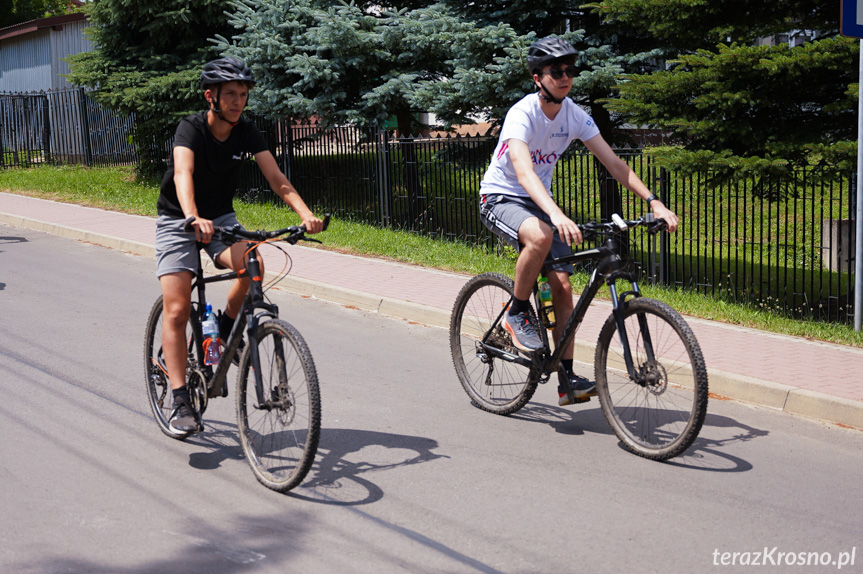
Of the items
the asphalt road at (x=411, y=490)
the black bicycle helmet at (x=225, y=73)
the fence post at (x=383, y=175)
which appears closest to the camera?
the asphalt road at (x=411, y=490)

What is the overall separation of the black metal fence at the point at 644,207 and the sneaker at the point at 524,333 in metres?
4.19

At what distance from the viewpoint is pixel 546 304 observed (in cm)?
558

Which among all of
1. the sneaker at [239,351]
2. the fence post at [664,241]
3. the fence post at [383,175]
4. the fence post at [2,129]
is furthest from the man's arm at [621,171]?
the fence post at [2,129]

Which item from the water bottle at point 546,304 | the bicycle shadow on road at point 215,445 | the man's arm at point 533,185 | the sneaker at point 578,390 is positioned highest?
the man's arm at point 533,185

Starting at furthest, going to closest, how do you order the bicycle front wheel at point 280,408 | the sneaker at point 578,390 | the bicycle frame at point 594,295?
the sneaker at point 578,390
the bicycle frame at point 594,295
the bicycle front wheel at point 280,408

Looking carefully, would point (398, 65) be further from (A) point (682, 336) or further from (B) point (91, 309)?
(A) point (682, 336)

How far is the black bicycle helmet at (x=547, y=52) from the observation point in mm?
5152

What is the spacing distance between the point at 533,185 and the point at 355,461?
175 cm

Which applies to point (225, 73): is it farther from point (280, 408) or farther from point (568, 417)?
point (568, 417)

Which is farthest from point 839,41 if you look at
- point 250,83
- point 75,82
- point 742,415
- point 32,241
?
point 75,82

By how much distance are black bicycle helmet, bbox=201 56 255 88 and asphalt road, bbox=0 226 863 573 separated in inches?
77.2

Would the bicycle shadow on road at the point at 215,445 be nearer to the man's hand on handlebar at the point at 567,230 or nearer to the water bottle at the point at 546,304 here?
the water bottle at the point at 546,304

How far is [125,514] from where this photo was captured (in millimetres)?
4316

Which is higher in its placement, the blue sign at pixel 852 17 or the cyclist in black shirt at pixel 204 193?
the blue sign at pixel 852 17
